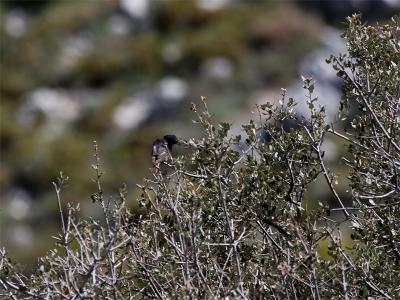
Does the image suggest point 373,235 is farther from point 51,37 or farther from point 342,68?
point 51,37

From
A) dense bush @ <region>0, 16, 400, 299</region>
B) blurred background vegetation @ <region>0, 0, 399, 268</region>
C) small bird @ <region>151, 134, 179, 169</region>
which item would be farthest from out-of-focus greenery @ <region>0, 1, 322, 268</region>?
dense bush @ <region>0, 16, 400, 299</region>

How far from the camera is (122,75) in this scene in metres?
26.5

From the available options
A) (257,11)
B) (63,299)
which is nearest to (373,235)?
(63,299)

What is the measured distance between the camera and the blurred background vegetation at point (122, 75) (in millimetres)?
22094

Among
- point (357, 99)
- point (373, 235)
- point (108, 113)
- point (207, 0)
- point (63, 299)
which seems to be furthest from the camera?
point (207, 0)

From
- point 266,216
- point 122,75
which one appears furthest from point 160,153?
point 122,75

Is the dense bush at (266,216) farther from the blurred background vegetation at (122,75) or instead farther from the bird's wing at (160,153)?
the blurred background vegetation at (122,75)

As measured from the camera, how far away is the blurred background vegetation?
22.1 meters

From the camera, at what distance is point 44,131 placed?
25.2 meters

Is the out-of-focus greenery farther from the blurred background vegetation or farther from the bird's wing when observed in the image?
the bird's wing

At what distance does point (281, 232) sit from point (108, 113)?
1884 cm

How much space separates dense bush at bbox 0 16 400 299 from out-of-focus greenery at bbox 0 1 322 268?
14172 mm

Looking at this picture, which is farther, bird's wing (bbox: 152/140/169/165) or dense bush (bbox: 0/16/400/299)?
bird's wing (bbox: 152/140/169/165)

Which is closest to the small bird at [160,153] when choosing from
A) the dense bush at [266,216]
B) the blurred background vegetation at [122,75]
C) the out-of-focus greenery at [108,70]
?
the dense bush at [266,216]
